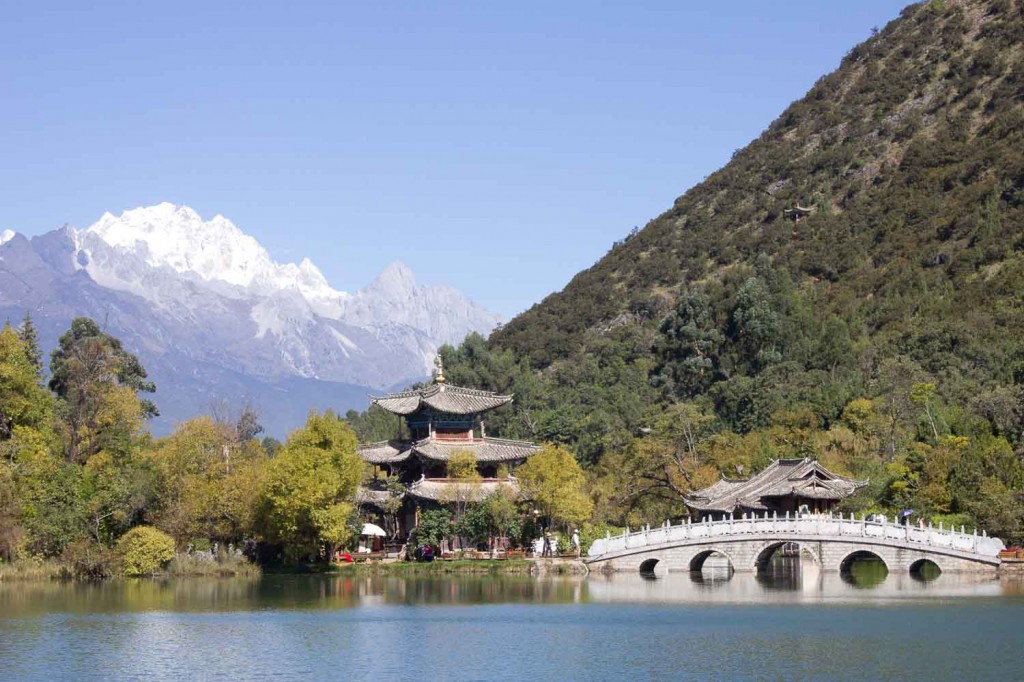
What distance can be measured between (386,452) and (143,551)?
667 inches

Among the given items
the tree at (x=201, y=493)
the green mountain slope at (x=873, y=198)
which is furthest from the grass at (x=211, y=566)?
the green mountain slope at (x=873, y=198)

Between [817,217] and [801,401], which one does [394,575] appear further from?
[817,217]

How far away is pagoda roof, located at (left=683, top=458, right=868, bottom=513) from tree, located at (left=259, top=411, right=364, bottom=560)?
51.1 ft

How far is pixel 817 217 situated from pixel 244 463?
243ft

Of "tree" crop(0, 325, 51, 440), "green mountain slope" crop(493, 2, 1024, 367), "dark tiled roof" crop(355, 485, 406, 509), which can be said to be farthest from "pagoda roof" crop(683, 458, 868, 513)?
"green mountain slope" crop(493, 2, 1024, 367)

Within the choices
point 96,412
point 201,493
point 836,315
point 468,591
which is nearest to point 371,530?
point 201,493

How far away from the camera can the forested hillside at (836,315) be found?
6994 cm

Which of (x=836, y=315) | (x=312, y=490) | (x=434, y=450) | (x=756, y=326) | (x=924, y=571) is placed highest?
(x=836, y=315)

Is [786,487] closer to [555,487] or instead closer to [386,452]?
[555,487]

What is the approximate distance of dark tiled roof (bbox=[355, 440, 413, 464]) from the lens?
71250 millimetres

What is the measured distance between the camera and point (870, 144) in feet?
437

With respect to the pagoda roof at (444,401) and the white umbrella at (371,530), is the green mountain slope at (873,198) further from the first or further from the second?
the white umbrella at (371,530)

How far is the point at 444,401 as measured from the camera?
7269 centimetres

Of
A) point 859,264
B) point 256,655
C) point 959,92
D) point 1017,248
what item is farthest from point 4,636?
point 959,92
